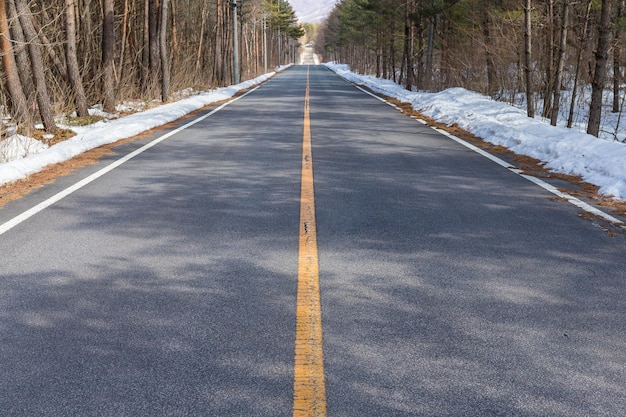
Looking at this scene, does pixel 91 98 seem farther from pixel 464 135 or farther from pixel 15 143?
pixel 464 135

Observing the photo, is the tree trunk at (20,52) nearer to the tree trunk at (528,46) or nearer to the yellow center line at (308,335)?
the yellow center line at (308,335)

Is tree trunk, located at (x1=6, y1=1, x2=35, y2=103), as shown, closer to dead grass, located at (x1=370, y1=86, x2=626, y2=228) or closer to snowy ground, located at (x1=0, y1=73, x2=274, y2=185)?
snowy ground, located at (x1=0, y1=73, x2=274, y2=185)

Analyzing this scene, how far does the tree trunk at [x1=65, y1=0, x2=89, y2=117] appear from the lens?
14.9m

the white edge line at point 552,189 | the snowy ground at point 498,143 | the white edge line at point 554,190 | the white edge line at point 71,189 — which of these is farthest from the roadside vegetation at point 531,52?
the white edge line at point 71,189

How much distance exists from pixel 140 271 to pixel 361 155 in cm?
600

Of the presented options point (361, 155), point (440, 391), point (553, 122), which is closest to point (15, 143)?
point (361, 155)

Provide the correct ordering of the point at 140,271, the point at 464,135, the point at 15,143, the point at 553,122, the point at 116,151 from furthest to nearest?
the point at 553,122, the point at 464,135, the point at 116,151, the point at 15,143, the point at 140,271

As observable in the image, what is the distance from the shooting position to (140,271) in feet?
14.2

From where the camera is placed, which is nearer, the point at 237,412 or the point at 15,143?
the point at 237,412

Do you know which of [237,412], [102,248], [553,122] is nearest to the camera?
[237,412]

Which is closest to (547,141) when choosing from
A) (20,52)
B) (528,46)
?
(528,46)

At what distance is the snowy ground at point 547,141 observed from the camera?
307 inches

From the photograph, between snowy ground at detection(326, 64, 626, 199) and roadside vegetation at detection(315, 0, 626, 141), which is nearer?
snowy ground at detection(326, 64, 626, 199)

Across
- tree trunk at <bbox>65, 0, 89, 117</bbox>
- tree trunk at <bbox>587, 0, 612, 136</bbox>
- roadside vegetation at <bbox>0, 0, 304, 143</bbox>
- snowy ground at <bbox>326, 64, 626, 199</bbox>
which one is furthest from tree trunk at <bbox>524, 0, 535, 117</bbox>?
tree trunk at <bbox>65, 0, 89, 117</bbox>
